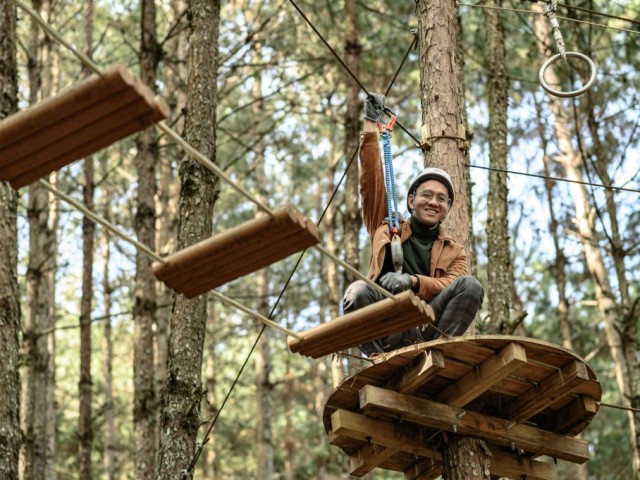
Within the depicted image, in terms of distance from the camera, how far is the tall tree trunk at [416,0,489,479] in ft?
18.7

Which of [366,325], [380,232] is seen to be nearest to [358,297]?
[380,232]

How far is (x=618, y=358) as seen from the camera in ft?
39.0

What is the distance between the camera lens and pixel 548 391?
492 cm

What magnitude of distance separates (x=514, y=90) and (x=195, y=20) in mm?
10835

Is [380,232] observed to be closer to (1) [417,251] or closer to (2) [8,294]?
(1) [417,251]

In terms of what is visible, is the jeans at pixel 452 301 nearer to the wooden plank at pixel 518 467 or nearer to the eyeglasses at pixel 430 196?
the eyeglasses at pixel 430 196

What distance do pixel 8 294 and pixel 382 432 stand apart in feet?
8.92

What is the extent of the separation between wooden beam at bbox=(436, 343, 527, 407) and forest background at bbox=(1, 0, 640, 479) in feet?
9.73

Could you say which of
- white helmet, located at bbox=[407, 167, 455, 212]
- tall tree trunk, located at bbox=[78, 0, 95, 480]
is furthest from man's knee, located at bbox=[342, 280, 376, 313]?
tall tree trunk, located at bbox=[78, 0, 95, 480]

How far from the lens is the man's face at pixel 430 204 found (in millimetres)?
5230

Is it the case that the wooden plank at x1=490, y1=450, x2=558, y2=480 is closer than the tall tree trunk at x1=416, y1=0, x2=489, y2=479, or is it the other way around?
the wooden plank at x1=490, y1=450, x2=558, y2=480

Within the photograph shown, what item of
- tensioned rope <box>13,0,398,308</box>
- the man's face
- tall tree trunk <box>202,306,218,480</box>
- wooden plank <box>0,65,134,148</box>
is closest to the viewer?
tensioned rope <box>13,0,398,308</box>

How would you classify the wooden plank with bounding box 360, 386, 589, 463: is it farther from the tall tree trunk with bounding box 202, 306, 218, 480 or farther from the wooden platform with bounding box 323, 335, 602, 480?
the tall tree trunk with bounding box 202, 306, 218, 480

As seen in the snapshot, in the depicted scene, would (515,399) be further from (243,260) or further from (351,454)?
(243,260)
